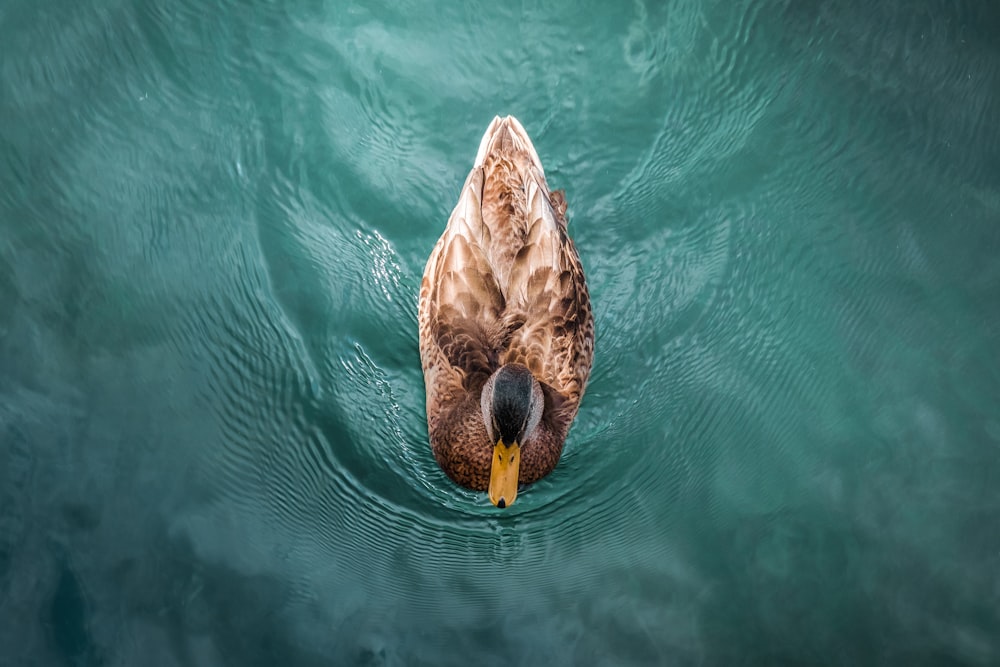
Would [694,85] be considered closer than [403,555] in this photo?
No

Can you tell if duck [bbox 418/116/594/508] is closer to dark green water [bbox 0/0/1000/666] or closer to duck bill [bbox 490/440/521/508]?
duck bill [bbox 490/440/521/508]

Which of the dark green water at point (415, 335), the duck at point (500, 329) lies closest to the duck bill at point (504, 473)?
the duck at point (500, 329)

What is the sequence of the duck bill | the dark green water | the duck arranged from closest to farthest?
the duck bill → the duck → the dark green water

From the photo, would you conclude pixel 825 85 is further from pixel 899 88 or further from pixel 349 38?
pixel 349 38

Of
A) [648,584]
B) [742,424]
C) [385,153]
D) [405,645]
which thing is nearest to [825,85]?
[742,424]

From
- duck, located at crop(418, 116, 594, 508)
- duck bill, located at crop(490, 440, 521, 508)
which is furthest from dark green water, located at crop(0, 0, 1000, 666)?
duck bill, located at crop(490, 440, 521, 508)

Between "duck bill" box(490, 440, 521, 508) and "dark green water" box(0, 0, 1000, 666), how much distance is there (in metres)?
0.56

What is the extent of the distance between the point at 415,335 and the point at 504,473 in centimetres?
111

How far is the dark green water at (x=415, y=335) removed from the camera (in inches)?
170

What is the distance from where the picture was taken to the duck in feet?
13.6

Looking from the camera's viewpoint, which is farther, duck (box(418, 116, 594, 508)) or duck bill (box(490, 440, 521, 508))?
duck (box(418, 116, 594, 508))

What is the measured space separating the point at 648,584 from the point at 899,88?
3106 millimetres

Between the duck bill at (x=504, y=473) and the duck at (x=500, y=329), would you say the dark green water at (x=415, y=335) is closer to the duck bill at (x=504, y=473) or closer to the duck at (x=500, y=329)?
the duck at (x=500, y=329)

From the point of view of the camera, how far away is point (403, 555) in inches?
172
